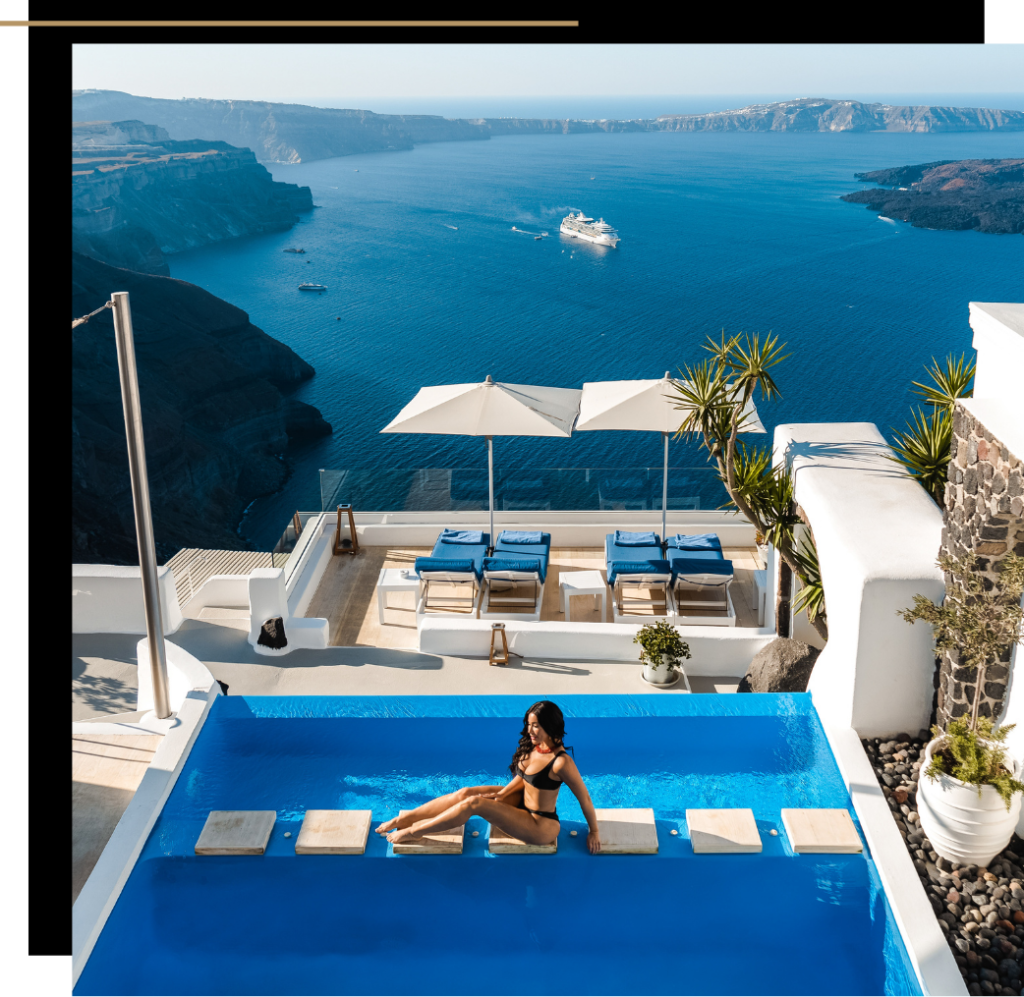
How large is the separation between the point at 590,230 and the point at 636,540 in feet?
268

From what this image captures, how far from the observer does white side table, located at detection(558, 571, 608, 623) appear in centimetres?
960

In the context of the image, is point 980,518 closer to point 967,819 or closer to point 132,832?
point 967,819

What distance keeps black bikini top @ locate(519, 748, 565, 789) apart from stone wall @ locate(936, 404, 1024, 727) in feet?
8.61

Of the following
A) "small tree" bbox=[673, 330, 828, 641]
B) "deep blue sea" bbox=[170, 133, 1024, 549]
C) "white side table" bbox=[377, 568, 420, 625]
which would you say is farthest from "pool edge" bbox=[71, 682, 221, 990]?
"deep blue sea" bbox=[170, 133, 1024, 549]

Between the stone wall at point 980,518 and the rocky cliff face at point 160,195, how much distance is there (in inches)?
2696

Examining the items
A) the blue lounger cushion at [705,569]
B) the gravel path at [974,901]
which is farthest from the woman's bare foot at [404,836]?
the blue lounger cushion at [705,569]

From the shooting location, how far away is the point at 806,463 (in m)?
8.09

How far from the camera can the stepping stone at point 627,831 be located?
5496 mm

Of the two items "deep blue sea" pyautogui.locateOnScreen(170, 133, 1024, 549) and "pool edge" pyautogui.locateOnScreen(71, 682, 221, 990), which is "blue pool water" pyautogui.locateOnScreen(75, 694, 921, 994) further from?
"deep blue sea" pyautogui.locateOnScreen(170, 133, 1024, 549)

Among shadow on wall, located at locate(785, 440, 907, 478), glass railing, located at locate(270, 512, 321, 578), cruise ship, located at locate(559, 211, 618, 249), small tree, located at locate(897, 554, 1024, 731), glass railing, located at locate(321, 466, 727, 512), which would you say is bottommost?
glass railing, located at locate(270, 512, 321, 578)

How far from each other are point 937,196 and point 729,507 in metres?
87.5

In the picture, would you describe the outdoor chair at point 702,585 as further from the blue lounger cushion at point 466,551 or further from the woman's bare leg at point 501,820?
the woman's bare leg at point 501,820

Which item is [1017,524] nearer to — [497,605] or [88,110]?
[497,605]

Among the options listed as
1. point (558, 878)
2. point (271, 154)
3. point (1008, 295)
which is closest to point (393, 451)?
point (1008, 295)
